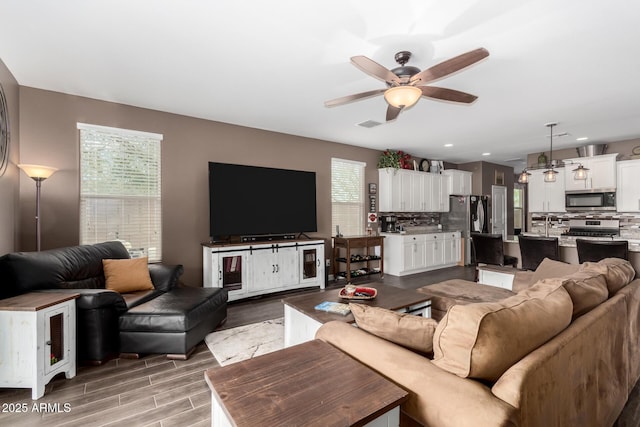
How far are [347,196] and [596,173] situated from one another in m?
4.80

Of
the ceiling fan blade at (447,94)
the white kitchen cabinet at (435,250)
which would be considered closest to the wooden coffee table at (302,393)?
the ceiling fan blade at (447,94)

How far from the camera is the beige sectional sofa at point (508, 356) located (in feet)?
3.27

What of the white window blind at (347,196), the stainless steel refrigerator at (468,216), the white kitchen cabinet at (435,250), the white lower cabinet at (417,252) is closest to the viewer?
the white window blind at (347,196)

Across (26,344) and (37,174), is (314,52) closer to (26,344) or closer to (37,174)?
(37,174)

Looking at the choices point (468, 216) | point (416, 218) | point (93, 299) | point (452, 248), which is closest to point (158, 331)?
point (93, 299)

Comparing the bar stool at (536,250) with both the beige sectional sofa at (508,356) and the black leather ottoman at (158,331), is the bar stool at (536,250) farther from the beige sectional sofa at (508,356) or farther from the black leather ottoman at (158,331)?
the black leather ottoman at (158,331)

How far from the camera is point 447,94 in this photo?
267 cm

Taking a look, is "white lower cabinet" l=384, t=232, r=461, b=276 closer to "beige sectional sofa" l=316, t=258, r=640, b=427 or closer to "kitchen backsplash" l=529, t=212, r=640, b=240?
"kitchen backsplash" l=529, t=212, r=640, b=240

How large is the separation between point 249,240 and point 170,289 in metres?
1.51

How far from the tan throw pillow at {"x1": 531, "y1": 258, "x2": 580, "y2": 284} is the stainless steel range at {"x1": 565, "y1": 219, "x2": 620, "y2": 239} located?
4.11 meters

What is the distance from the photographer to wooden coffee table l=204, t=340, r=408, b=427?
0.88m

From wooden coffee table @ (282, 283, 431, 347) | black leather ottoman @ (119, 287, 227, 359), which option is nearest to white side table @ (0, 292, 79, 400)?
black leather ottoman @ (119, 287, 227, 359)

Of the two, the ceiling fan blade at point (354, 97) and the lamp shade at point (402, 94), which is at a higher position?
the ceiling fan blade at point (354, 97)

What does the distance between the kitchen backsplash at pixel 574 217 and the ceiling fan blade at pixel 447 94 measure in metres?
5.55
